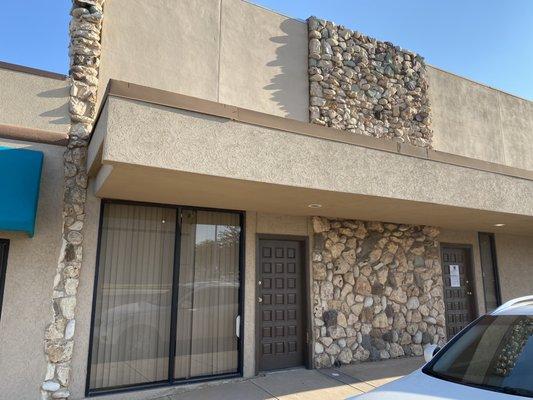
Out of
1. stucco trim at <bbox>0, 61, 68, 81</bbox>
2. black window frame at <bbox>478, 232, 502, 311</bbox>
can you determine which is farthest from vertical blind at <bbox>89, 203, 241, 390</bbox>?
black window frame at <bbox>478, 232, 502, 311</bbox>

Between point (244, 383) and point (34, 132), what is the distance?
531 centimetres

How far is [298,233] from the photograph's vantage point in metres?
8.26

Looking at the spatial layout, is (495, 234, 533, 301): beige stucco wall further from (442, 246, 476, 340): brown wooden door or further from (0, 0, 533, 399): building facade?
(442, 246, 476, 340): brown wooden door

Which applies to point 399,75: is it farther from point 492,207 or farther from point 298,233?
point 298,233

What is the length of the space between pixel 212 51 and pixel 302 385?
6.40 meters

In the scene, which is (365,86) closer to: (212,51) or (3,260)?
(212,51)

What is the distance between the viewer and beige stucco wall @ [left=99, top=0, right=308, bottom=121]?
734 centimetres

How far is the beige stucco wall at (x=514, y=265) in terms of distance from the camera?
11.1 m

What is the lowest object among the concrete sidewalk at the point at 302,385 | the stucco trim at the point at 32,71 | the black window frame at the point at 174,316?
the concrete sidewalk at the point at 302,385

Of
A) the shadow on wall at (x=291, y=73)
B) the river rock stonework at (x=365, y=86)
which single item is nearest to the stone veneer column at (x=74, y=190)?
the shadow on wall at (x=291, y=73)

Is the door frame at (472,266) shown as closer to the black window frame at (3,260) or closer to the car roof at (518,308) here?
the car roof at (518,308)

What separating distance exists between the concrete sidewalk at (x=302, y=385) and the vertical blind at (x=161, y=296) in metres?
0.47

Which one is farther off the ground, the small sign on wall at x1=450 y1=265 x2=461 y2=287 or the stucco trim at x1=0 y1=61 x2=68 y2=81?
the stucco trim at x1=0 y1=61 x2=68 y2=81

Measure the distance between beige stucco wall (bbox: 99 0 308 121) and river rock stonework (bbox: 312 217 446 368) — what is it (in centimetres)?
299
